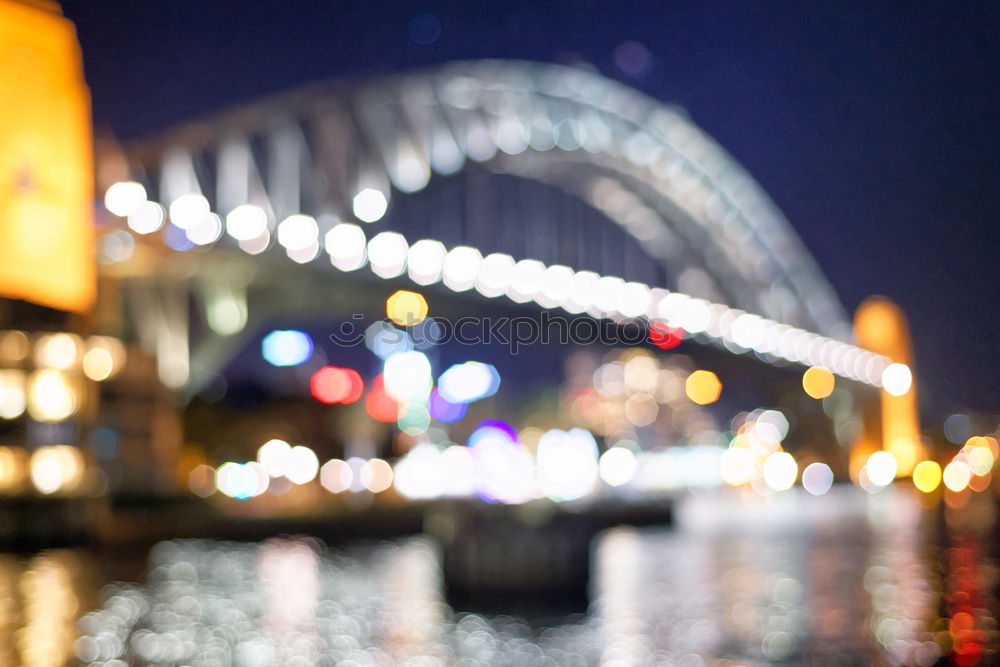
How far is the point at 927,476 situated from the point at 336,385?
77.6ft

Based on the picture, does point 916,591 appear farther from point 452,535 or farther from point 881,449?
point 881,449

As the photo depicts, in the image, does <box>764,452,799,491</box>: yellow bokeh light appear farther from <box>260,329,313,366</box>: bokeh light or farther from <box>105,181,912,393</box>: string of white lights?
<box>260,329,313,366</box>: bokeh light

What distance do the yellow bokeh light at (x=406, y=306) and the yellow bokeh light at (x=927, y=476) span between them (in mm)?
20866

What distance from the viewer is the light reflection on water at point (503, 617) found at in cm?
807

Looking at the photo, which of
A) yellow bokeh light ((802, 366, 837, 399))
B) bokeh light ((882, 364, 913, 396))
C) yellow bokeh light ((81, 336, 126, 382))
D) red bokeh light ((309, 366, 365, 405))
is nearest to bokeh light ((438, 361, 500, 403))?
red bokeh light ((309, 366, 365, 405))

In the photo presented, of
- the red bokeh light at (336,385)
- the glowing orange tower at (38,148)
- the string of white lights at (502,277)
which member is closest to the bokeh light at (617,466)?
the string of white lights at (502,277)

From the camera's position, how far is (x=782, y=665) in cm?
749

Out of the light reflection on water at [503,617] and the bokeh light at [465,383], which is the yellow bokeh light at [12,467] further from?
the bokeh light at [465,383]

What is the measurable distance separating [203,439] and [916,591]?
1296 inches

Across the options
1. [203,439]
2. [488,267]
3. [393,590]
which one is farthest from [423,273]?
[393,590]

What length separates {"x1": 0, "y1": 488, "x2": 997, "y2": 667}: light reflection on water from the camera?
8.07 metres

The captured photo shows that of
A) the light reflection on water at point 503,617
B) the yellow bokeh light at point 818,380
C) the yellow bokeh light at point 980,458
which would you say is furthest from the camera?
the yellow bokeh light at point 818,380

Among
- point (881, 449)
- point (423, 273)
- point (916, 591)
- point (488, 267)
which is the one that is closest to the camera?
point (916, 591)

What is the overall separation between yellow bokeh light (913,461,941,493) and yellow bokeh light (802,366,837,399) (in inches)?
167
